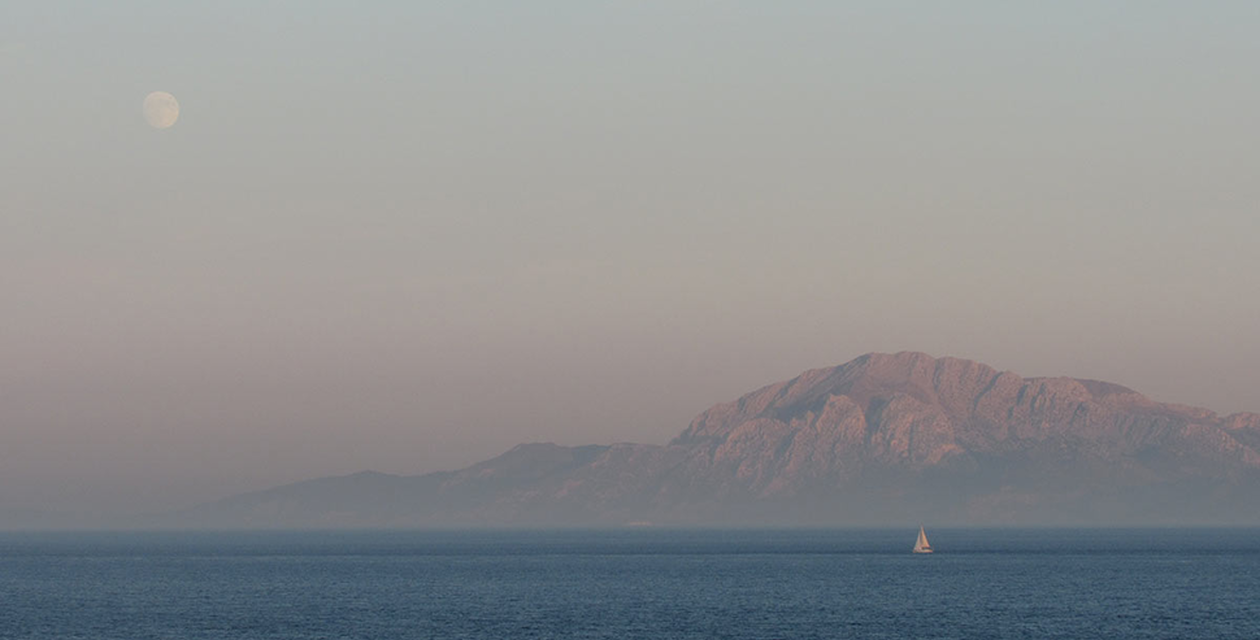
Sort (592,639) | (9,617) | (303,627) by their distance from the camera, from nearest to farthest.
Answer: (592,639)
(303,627)
(9,617)

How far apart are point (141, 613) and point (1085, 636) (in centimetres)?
10730

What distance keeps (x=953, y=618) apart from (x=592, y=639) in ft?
150

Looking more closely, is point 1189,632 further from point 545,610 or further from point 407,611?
point 407,611

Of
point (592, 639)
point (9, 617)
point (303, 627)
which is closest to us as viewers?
point (592, 639)

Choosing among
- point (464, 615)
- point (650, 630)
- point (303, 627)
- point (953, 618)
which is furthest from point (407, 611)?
point (953, 618)

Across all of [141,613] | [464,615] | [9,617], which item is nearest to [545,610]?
[464,615]

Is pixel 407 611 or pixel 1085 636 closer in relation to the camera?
pixel 1085 636

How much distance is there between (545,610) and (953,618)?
1877 inches

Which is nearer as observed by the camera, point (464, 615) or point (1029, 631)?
point (1029, 631)

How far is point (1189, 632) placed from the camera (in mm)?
163500

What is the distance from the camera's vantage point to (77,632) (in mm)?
165875

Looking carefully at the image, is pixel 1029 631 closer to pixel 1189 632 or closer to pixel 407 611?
pixel 1189 632

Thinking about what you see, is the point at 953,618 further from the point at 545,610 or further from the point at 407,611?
the point at 407,611

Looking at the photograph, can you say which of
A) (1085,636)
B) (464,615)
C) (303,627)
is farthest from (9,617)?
(1085,636)
